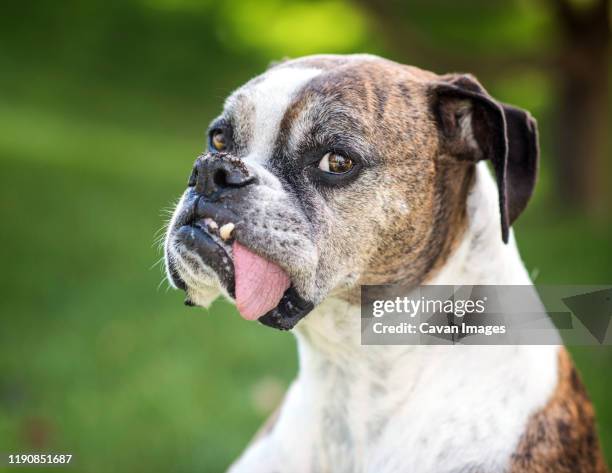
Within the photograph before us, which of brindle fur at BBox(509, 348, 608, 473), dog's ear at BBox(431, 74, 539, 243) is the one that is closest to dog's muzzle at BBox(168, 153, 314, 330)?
dog's ear at BBox(431, 74, 539, 243)

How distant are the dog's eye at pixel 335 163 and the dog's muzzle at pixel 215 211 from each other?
28 centimetres

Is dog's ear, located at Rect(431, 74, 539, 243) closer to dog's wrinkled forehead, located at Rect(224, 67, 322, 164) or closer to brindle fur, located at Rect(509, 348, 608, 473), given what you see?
dog's wrinkled forehead, located at Rect(224, 67, 322, 164)

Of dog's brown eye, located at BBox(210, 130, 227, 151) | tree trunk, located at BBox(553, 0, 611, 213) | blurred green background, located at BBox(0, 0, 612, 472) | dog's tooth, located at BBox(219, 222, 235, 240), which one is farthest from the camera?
tree trunk, located at BBox(553, 0, 611, 213)

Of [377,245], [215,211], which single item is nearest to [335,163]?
[377,245]

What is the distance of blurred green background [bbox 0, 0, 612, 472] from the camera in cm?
484

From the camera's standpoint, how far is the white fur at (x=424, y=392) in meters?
2.81

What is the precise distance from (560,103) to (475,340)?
25.6 feet

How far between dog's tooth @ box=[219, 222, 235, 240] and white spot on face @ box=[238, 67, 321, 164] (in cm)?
33

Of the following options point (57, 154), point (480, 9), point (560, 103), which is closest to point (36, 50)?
point (57, 154)

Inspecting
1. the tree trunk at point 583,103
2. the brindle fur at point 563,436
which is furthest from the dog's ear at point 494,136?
the tree trunk at point 583,103

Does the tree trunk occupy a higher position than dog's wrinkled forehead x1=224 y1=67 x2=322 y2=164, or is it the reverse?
the tree trunk

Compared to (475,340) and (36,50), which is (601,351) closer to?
(475,340)

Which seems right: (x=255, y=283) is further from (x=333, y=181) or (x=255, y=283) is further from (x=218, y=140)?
(x=218, y=140)

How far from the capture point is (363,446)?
2967 mm
